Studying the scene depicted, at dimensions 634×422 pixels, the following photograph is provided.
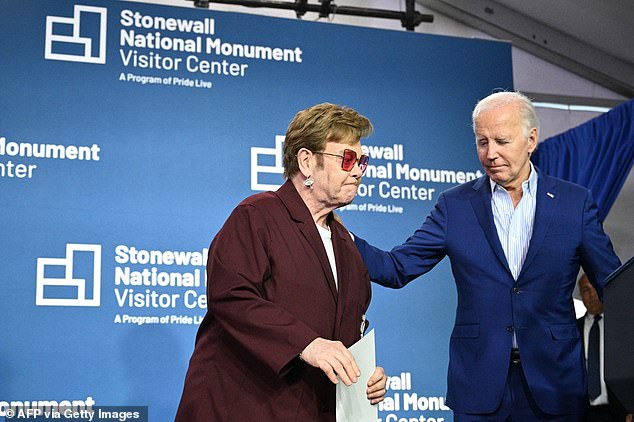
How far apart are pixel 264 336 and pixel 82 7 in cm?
314

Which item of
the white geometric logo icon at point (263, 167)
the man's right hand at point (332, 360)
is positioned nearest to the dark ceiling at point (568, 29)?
the white geometric logo icon at point (263, 167)

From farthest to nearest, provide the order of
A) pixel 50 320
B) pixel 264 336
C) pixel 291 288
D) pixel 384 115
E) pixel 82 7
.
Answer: pixel 384 115
pixel 82 7
pixel 50 320
pixel 291 288
pixel 264 336

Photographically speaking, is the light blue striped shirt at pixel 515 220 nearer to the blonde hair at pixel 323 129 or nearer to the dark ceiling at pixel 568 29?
the blonde hair at pixel 323 129

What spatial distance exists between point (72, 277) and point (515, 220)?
2.37 m

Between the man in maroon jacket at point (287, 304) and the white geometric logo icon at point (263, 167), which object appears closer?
the man in maroon jacket at point (287, 304)

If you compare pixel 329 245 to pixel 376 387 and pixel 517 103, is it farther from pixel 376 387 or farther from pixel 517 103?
pixel 517 103

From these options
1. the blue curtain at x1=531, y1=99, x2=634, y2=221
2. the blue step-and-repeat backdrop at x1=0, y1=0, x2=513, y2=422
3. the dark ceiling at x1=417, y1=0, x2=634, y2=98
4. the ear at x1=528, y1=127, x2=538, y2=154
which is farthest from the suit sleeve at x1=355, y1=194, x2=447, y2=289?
the dark ceiling at x1=417, y1=0, x2=634, y2=98

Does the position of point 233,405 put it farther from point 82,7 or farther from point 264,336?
point 82,7

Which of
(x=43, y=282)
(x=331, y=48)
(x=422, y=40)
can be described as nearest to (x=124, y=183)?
(x=43, y=282)

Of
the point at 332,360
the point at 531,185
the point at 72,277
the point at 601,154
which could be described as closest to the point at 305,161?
the point at 332,360

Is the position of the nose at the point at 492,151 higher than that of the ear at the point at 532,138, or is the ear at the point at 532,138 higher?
the ear at the point at 532,138

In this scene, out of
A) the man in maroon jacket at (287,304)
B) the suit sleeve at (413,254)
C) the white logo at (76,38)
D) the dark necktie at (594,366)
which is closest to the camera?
the man in maroon jacket at (287,304)

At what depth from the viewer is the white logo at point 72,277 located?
443 cm

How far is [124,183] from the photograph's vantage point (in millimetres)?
4680
